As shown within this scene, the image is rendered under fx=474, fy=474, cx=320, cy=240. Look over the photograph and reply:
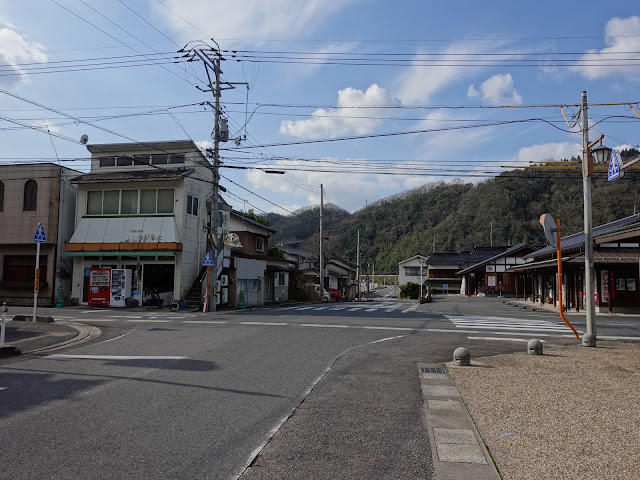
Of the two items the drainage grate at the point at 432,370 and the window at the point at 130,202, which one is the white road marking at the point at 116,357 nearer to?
the drainage grate at the point at 432,370

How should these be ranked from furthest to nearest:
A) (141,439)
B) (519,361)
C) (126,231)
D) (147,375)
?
(126,231)
(519,361)
(147,375)
(141,439)

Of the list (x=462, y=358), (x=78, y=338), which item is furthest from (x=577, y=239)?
(x=78, y=338)

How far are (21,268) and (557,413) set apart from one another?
29192mm

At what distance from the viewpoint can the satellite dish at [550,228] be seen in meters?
11.4

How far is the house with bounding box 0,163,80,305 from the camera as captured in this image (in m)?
26.4

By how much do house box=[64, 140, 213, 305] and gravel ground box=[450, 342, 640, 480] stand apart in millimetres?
19890

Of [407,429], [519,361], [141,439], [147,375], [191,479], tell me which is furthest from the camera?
[519,361]

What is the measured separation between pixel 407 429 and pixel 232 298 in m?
22.5

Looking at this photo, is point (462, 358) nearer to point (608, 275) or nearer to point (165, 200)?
point (608, 275)

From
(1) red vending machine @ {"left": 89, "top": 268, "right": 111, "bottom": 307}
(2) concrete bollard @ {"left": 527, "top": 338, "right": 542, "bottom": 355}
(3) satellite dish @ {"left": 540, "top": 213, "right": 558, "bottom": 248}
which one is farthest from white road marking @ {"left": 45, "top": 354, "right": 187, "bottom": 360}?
(1) red vending machine @ {"left": 89, "top": 268, "right": 111, "bottom": 307}

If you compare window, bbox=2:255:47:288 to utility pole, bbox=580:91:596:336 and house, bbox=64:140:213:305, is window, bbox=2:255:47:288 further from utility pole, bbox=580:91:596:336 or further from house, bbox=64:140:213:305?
utility pole, bbox=580:91:596:336

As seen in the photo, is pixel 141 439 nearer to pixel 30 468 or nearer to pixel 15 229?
pixel 30 468

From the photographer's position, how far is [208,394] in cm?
662

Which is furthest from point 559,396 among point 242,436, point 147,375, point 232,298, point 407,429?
point 232,298
